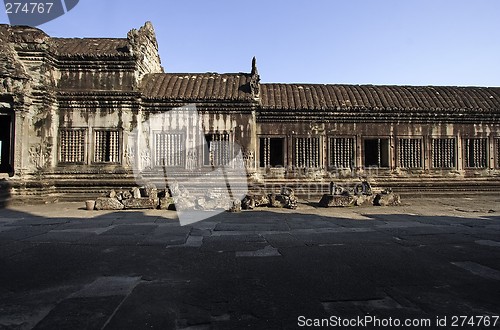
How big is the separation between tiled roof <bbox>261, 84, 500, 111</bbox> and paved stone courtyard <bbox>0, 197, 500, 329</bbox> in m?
8.12

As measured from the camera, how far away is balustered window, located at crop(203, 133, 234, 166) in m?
13.4

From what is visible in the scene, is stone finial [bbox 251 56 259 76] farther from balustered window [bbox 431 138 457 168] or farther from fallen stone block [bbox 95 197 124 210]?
balustered window [bbox 431 138 457 168]

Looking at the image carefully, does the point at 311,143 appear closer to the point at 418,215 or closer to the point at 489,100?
the point at 418,215

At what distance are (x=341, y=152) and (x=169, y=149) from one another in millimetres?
8076

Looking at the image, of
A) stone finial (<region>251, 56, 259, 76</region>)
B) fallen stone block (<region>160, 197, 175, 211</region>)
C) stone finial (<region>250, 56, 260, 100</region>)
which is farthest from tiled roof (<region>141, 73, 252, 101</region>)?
fallen stone block (<region>160, 197, 175, 211</region>)

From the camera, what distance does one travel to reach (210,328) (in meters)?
2.48

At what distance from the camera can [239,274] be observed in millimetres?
3824

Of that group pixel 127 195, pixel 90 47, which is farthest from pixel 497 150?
pixel 90 47

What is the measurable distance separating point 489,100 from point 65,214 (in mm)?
19604

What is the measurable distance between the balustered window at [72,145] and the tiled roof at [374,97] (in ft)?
27.2

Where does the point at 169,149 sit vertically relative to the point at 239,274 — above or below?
above

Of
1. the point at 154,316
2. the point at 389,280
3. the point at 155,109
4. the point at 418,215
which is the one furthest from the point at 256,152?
the point at 154,316

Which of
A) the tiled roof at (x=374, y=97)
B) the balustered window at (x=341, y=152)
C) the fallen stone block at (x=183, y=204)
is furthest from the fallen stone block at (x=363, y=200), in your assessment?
the fallen stone block at (x=183, y=204)

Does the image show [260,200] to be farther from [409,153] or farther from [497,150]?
[497,150]
